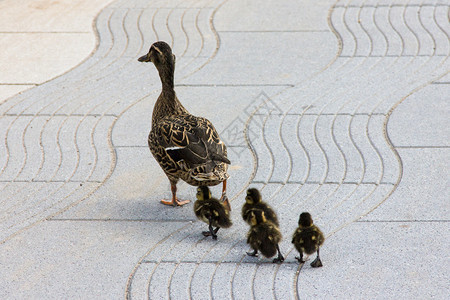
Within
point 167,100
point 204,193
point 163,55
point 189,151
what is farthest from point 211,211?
point 163,55

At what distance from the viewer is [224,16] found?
10695 millimetres

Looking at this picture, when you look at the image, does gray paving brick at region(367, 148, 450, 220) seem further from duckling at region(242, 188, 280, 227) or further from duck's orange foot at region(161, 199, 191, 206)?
duck's orange foot at region(161, 199, 191, 206)

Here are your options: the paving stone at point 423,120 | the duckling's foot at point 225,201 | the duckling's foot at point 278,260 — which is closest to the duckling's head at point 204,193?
the duckling's foot at point 225,201

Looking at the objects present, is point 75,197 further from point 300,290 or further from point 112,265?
point 300,290

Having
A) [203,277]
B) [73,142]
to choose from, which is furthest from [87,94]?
[203,277]

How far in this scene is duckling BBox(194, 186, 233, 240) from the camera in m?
5.60

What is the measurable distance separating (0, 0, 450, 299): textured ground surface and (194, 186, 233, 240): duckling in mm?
176

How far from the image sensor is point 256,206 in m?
5.62

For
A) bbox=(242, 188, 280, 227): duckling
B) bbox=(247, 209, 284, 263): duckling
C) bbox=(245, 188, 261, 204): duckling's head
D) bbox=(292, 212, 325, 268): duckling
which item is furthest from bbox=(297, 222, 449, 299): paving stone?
bbox=(245, 188, 261, 204): duckling's head

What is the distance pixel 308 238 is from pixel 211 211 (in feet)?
3.04

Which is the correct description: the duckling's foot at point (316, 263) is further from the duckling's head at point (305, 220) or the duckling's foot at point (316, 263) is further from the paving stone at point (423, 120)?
the paving stone at point (423, 120)

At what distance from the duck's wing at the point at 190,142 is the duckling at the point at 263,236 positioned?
62 centimetres

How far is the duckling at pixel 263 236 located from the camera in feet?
17.1

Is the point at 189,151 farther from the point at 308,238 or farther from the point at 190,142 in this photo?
the point at 308,238
